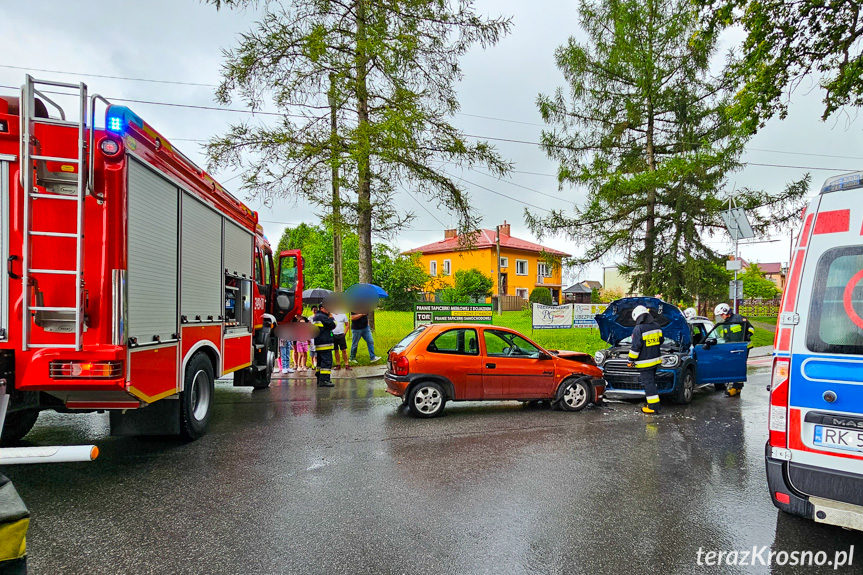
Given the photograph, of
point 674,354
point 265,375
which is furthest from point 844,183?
point 265,375

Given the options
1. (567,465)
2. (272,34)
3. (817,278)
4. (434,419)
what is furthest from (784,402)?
(272,34)

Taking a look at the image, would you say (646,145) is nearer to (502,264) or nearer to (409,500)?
(409,500)

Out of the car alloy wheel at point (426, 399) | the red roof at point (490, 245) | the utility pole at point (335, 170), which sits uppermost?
the red roof at point (490, 245)

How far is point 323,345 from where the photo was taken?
10148 mm

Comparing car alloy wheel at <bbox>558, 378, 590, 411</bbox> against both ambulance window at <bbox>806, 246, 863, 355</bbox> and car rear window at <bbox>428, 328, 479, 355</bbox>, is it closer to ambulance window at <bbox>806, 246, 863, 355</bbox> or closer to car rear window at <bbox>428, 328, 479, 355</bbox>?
car rear window at <bbox>428, 328, 479, 355</bbox>

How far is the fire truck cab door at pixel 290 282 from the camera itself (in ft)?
33.3

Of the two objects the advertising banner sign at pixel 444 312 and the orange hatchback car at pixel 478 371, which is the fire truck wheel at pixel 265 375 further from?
the advertising banner sign at pixel 444 312

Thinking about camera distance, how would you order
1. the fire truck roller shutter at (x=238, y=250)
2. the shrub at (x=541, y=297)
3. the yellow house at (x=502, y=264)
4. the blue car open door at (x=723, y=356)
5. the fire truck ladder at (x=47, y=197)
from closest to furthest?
the fire truck ladder at (x=47, y=197) → the fire truck roller shutter at (x=238, y=250) → the blue car open door at (x=723, y=356) → the shrub at (x=541, y=297) → the yellow house at (x=502, y=264)

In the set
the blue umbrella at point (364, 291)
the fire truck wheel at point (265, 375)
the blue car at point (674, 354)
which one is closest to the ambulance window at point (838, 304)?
the blue car at point (674, 354)

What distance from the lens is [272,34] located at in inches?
472

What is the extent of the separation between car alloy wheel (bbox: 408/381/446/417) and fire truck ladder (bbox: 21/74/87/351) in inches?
170

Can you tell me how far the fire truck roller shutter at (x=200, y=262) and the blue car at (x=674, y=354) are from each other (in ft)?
21.5

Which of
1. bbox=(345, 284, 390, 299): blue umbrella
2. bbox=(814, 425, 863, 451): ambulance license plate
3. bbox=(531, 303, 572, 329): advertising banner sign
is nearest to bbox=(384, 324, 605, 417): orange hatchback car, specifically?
bbox=(814, 425, 863, 451): ambulance license plate

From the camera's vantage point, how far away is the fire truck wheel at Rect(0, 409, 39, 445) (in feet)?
17.9
